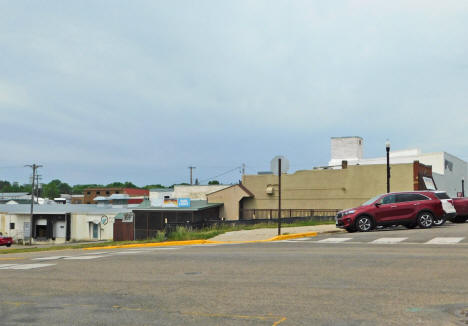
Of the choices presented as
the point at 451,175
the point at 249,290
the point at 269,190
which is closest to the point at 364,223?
the point at 249,290

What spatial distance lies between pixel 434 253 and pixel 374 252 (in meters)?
1.50

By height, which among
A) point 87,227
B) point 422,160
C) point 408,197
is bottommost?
point 87,227

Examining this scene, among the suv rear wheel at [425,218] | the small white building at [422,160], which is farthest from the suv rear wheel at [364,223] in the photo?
the small white building at [422,160]

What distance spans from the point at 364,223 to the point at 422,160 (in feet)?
134

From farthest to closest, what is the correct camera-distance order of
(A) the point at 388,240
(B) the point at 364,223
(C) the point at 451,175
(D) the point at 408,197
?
1. (C) the point at 451,175
2. (D) the point at 408,197
3. (B) the point at 364,223
4. (A) the point at 388,240

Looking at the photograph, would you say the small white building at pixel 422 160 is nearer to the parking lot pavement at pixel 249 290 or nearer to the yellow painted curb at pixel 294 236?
the yellow painted curb at pixel 294 236

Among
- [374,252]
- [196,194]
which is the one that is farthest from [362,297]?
[196,194]

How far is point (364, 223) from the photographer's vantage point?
2258 cm

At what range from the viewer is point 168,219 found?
49531 mm

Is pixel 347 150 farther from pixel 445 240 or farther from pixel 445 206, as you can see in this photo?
pixel 445 240

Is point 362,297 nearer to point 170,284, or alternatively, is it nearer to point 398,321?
point 398,321

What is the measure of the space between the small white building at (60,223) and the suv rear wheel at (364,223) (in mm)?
41341

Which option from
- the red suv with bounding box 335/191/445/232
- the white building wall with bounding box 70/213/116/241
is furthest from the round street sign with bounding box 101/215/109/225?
the red suv with bounding box 335/191/445/232

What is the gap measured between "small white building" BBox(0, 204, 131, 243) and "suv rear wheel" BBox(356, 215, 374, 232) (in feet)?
136
